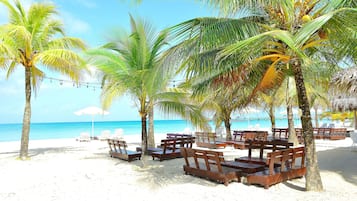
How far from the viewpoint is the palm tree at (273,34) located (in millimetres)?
4512

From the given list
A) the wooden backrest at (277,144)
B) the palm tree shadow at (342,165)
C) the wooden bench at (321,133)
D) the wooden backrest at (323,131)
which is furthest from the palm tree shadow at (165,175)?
the wooden backrest at (323,131)

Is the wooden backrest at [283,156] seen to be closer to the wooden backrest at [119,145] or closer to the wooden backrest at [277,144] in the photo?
the wooden backrest at [277,144]

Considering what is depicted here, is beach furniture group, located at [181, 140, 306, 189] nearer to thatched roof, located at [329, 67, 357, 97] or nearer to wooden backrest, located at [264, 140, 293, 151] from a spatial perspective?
wooden backrest, located at [264, 140, 293, 151]

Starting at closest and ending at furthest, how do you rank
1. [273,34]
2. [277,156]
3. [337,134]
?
[273,34] < [277,156] < [337,134]

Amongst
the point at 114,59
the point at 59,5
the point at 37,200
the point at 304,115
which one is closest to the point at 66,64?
the point at 59,5

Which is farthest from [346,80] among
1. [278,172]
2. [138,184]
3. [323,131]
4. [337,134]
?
[337,134]

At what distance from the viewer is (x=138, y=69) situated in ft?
28.2

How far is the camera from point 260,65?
22.8 ft

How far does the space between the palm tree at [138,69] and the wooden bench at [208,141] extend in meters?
4.43

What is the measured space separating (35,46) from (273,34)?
30.7 feet

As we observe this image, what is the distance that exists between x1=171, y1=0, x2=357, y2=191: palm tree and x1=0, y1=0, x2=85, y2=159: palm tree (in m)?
6.05

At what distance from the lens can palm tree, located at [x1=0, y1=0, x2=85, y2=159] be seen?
994 centimetres

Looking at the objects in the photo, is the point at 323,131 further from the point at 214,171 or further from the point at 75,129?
the point at 75,129

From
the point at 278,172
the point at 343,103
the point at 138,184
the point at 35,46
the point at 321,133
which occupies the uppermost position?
the point at 35,46
